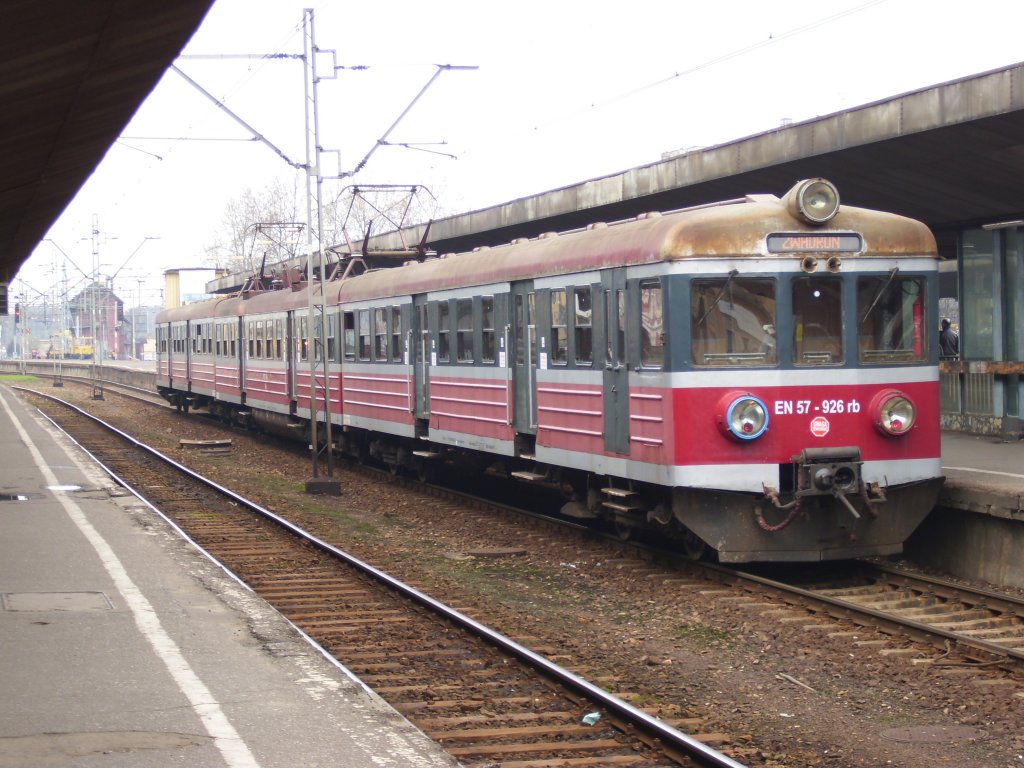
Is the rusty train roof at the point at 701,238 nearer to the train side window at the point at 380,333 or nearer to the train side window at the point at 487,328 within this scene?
the train side window at the point at 487,328

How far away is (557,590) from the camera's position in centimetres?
1112

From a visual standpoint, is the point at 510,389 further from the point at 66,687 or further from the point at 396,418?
the point at 66,687

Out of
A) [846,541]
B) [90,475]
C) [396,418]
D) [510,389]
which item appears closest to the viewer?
[846,541]

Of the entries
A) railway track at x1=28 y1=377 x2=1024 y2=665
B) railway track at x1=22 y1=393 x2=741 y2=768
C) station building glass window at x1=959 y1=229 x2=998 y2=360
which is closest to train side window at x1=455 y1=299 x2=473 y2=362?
railway track at x1=22 y1=393 x2=741 y2=768

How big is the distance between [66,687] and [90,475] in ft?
44.4

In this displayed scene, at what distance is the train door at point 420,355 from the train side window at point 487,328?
2112 mm

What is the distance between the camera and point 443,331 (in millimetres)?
16500

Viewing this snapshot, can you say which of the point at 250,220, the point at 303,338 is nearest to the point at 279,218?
the point at 250,220

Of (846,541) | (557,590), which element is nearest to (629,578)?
(557,590)

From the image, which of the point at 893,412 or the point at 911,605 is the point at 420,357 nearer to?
the point at 893,412

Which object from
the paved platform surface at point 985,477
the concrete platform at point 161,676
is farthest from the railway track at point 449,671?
the paved platform surface at point 985,477

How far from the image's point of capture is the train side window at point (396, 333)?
18.2m

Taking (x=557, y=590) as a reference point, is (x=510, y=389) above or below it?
above

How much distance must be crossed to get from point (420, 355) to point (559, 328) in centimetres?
466
